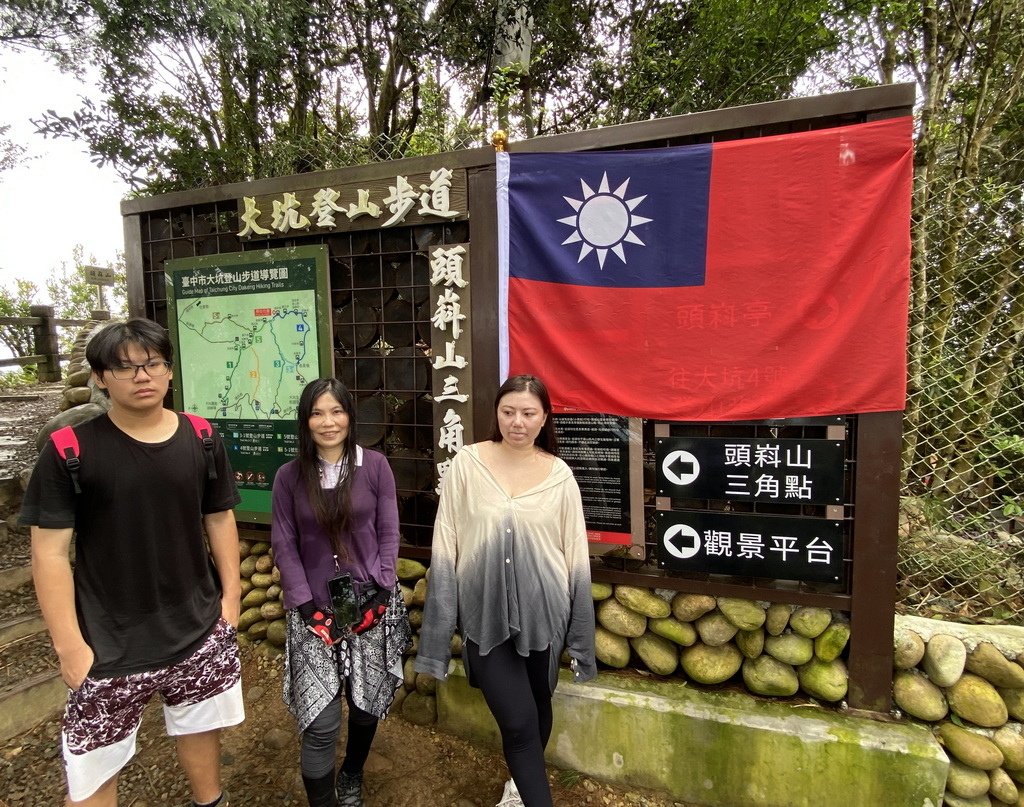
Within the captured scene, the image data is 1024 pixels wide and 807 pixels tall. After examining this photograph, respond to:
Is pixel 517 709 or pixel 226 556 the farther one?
pixel 226 556

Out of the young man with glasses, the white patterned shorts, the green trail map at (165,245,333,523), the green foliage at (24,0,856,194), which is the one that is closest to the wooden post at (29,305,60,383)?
the green foliage at (24,0,856,194)

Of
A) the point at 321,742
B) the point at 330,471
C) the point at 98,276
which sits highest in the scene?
the point at 98,276

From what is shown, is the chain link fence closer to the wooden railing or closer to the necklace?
the necklace

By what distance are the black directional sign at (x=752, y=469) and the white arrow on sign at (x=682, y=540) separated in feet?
0.57

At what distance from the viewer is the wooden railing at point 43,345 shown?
9000 mm

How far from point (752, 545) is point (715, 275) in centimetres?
137

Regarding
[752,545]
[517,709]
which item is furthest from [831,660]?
[517,709]

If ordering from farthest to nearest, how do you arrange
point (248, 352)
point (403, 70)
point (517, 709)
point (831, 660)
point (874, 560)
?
point (403, 70) < point (248, 352) < point (831, 660) < point (874, 560) < point (517, 709)

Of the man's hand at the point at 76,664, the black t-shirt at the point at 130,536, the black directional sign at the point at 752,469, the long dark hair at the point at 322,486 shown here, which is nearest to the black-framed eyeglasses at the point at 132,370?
the black t-shirt at the point at 130,536

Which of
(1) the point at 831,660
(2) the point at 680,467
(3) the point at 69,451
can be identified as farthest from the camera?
(2) the point at 680,467

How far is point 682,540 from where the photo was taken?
280 centimetres

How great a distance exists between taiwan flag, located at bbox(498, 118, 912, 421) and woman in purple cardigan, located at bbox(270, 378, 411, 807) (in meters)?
1.11

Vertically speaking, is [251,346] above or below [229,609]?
above

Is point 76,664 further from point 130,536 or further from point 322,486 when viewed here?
point 322,486
